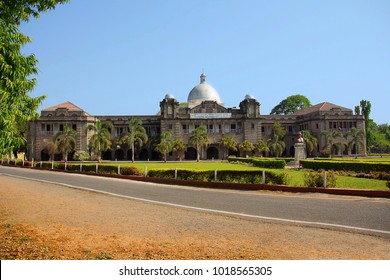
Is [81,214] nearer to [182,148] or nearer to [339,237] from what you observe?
[339,237]

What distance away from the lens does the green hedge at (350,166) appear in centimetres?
2546

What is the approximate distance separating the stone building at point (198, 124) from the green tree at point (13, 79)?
55777 mm

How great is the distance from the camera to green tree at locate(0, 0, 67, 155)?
26.7ft

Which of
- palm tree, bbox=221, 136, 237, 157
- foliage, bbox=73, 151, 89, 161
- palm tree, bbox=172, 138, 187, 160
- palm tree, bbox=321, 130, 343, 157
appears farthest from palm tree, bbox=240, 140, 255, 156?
foliage, bbox=73, 151, 89, 161

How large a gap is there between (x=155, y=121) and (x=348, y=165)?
158ft

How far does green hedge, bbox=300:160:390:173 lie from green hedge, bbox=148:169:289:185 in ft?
33.5

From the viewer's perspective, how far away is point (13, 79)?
8414 millimetres

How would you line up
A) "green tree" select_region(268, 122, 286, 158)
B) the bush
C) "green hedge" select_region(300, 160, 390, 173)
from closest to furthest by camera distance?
1. the bush
2. "green hedge" select_region(300, 160, 390, 173)
3. "green tree" select_region(268, 122, 286, 158)

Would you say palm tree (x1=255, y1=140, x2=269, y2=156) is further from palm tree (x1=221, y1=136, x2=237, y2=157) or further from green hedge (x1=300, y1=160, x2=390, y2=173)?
green hedge (x1=300, y1=160, x2=390, y2=173)

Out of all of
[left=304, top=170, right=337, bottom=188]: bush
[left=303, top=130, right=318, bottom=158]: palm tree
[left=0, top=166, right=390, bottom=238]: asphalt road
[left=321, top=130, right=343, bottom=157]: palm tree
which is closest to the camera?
[left=0, top=166, right=390, bottom=238]: asphalt road

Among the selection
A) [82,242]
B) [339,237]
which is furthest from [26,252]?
[339,237]

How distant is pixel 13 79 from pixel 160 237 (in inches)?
206

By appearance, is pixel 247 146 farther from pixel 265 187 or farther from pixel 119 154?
pixel 265 187

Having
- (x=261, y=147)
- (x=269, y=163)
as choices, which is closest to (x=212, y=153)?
(x=261, y=147)
